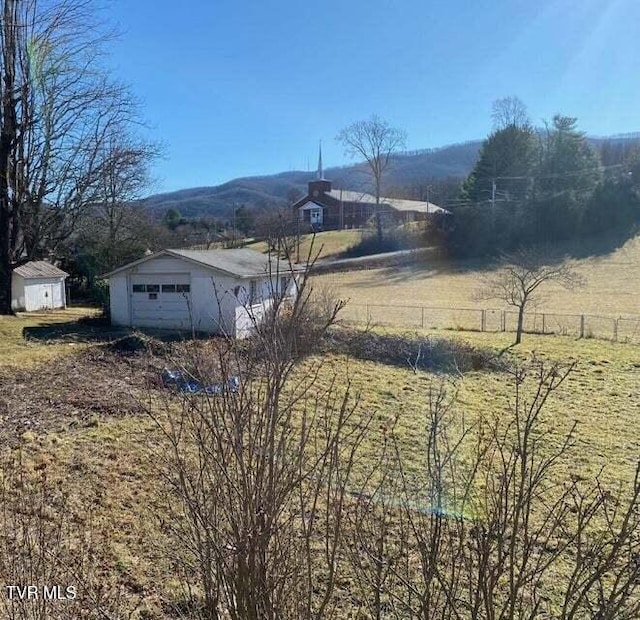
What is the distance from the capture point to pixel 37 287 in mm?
25172

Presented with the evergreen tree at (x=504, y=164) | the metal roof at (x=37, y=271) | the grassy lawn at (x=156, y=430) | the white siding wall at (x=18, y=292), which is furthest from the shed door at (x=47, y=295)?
the evergreen tree at (x=504, y=164)

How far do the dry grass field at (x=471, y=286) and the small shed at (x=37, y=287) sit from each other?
1398 cm

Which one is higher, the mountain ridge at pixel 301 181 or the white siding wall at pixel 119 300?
the mountain ridge at pixel 301 181


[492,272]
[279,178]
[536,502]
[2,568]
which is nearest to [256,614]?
[2,568]

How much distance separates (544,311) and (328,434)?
24.5 metres

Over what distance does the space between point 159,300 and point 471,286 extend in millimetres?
19378

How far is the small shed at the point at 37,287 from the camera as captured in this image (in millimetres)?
24203

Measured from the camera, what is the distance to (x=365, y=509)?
2.10 metres

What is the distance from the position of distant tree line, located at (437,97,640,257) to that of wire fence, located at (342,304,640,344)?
16.2m

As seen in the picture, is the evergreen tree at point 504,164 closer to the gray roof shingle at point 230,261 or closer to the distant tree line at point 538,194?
the distant tree line at point 538,194

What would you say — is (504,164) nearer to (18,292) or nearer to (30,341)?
(18,292)

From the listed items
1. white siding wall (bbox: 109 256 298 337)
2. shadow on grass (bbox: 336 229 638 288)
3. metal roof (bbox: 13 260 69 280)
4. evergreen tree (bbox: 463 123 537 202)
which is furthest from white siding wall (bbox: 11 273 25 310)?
evergreen tree (bbox: 463 123 537 202)

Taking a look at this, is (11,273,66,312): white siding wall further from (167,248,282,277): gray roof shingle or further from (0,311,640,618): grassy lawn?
(167,248,282,277): gray roof shingle

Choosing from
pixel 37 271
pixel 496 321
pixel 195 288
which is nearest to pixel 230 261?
pixel 195 288
